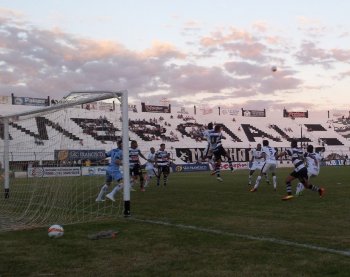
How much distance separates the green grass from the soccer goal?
1757mm

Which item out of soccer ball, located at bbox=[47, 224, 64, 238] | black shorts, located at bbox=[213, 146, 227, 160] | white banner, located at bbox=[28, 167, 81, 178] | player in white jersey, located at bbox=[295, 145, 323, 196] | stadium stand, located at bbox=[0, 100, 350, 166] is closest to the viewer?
soccer ball, located at bbox=[47, 224, 64, 238]

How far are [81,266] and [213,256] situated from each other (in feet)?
6.00

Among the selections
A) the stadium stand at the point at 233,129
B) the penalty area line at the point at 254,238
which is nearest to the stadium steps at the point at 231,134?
the stadium stand at the point at 233,129

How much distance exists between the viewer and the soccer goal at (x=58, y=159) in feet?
37.0

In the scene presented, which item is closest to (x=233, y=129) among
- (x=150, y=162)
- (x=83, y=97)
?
(x=150, y=162)

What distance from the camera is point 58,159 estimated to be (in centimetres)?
1536

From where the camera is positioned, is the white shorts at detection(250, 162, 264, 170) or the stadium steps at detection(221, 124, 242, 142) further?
the stadium steps at detection(221, 124, 242, 142)

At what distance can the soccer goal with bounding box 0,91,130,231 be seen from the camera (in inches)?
444

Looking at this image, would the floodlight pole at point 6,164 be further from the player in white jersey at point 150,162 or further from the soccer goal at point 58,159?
the player in white jersey at point 150,162

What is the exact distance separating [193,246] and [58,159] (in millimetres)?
9262

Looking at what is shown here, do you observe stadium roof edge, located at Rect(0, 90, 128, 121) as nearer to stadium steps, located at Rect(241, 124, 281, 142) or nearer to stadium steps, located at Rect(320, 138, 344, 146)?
stadium steps, located at Rect(241, 124, 281, 142)

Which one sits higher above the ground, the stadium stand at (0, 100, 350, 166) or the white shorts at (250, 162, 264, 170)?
the stadium stand at (0, 100, 350, 166)

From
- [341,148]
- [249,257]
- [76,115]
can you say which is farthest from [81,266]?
[341,148]

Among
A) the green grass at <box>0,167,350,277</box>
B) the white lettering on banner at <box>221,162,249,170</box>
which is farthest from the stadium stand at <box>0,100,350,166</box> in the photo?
the green grass at <box>0,167,350,277</box>
